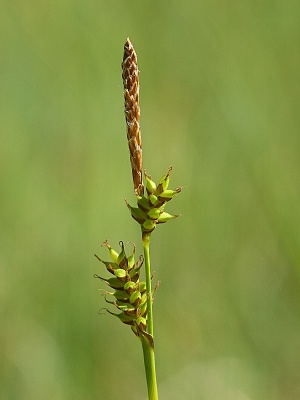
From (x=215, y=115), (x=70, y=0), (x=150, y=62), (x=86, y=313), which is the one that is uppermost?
(x=70, y=0)

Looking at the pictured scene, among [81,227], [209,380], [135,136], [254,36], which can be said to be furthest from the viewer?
[254,36]

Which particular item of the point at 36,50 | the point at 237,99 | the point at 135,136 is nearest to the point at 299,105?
the point at 237,99

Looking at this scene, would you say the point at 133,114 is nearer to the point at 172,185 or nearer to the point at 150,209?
the point at 150,209

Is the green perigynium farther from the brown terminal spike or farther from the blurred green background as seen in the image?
the blurred green background

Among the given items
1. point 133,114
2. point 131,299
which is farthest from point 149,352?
point 133,114

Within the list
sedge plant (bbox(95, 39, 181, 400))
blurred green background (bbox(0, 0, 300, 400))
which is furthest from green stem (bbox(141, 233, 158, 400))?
blurred green background (bbox(0, 0, 300, 400))

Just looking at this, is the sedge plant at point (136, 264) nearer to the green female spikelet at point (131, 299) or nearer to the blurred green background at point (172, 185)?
the green female spikelet at point (131, 299)

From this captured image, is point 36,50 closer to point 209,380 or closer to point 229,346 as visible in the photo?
point 229,346
